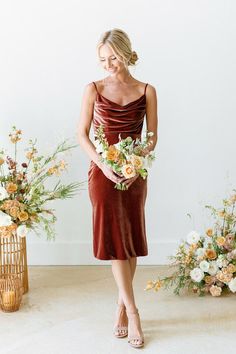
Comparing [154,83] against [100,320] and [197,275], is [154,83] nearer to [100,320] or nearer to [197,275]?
[197,275]

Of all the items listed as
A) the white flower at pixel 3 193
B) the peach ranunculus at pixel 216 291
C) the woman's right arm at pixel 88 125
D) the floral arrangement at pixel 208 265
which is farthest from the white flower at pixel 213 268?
the white flower at pixel 3 193

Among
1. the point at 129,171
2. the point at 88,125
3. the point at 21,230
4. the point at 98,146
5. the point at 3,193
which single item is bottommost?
the point at 21,230

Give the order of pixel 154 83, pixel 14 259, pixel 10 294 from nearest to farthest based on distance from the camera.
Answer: pixel 10 294 → pixel 14 259 → pixel 154 83

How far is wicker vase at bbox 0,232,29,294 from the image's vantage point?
3.82 m

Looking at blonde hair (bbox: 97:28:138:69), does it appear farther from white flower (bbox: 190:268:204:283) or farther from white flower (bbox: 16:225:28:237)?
white flower (bbox: 190:268:204:283)

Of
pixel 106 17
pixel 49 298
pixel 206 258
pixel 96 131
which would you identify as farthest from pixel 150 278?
pixel 106 17

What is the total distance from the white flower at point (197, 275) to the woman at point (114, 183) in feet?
2.42

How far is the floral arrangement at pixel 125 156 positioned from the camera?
2.85m

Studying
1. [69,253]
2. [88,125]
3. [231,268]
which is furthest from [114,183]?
[69,253]

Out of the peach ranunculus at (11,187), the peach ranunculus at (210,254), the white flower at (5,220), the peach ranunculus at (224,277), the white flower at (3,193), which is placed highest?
the peach ranunculus at (11,187)

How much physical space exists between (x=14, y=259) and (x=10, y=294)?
0.33 m

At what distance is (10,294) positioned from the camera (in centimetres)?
355

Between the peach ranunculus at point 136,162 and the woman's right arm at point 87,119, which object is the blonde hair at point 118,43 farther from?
the peach ranunculus at point 136,162

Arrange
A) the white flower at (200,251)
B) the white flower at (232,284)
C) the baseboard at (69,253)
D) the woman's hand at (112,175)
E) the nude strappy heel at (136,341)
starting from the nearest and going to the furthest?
the woman's hand at (112,175) → the nude strappy heel at (136,341) → the white flower at (232,284) → the white flower at (200,251) → the baseboard at (69,253)
